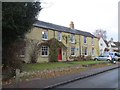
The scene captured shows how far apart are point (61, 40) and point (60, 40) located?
14.0 inches

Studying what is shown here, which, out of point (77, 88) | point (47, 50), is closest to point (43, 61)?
point (47, 50)

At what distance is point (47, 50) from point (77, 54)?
11.3 metres

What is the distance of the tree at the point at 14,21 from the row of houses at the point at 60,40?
22.8 feet

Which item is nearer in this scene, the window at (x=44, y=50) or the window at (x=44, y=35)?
the window at (x=44, y=50)

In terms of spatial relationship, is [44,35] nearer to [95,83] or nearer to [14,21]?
[14,21]

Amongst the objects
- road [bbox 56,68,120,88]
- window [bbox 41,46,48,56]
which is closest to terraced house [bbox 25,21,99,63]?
window [bbox 41,46,48,56]

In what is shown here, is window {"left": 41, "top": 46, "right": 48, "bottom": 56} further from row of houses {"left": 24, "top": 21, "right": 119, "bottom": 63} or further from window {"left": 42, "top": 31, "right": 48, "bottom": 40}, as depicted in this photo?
window {"left": 42, "top": 31, "right": 48, "bottom": 40}

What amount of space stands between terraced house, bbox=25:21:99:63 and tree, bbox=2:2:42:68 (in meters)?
13.2

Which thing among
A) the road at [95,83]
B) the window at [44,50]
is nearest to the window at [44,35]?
the window at [44,50]

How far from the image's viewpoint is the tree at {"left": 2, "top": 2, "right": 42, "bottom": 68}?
60.2 ft

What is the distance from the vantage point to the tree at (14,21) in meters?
18.3

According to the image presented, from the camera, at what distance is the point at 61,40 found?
1732 inches

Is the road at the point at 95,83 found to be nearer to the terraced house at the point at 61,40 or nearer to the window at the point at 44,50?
the terraced house at the point at 61,40

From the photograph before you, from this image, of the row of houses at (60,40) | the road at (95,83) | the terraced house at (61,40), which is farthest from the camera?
the terraced house at (61,40)
